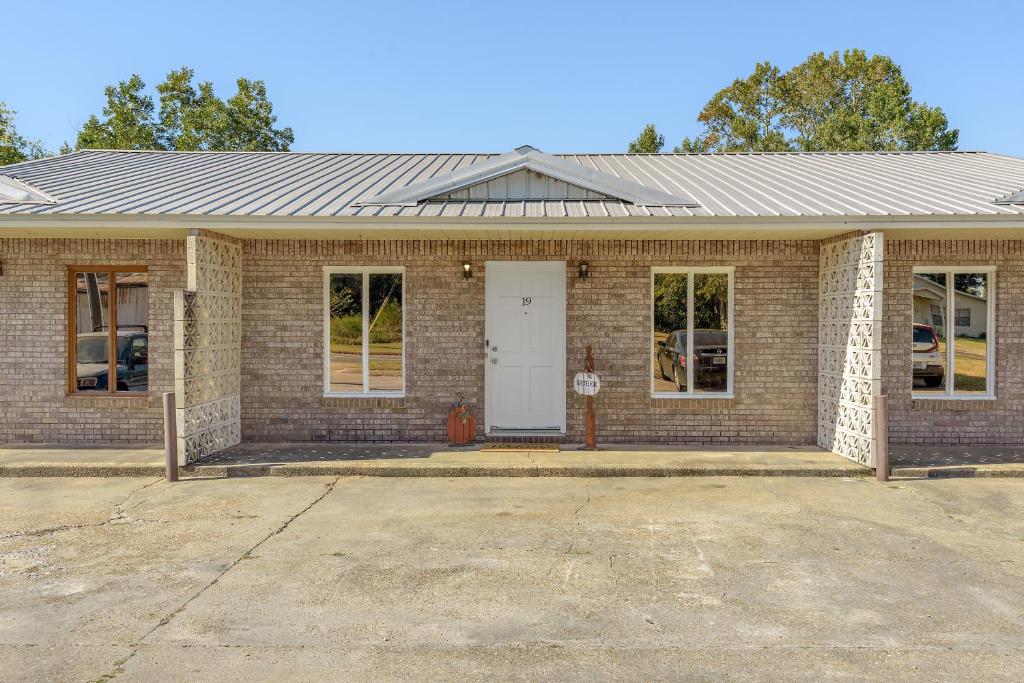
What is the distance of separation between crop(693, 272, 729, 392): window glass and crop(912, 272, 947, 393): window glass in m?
2.65

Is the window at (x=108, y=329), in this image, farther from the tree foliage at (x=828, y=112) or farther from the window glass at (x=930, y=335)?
the tree foliage at (x=828, y=112)

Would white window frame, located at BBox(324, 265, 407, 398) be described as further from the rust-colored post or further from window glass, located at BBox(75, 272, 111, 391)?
window glass, located at BBox(75, 272, 111, 391)

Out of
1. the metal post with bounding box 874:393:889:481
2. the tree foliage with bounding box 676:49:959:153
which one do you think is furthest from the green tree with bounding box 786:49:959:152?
the metal post with bounding box 874:393:889:481

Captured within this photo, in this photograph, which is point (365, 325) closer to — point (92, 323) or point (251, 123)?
point (92, 323)

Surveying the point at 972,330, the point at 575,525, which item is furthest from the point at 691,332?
the point at 575,525

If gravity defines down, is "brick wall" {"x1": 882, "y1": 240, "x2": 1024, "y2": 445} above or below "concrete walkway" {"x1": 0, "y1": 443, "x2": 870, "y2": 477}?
above

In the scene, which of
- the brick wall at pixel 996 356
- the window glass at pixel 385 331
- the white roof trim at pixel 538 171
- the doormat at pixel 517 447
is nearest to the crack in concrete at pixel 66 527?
the window glass at pixel 385 331

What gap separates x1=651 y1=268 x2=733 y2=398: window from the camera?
416 inches

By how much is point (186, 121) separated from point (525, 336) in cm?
3061

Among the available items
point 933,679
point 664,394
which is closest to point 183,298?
point 664,394

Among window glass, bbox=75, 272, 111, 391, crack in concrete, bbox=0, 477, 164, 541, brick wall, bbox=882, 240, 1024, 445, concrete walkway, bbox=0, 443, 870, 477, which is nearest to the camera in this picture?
crack in concrete, bbox=0, 477, 164, 541

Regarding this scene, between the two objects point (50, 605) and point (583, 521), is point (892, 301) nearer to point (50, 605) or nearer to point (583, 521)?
point (583, 521)

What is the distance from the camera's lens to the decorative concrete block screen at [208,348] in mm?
8984

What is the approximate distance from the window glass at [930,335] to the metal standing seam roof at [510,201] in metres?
1.26
